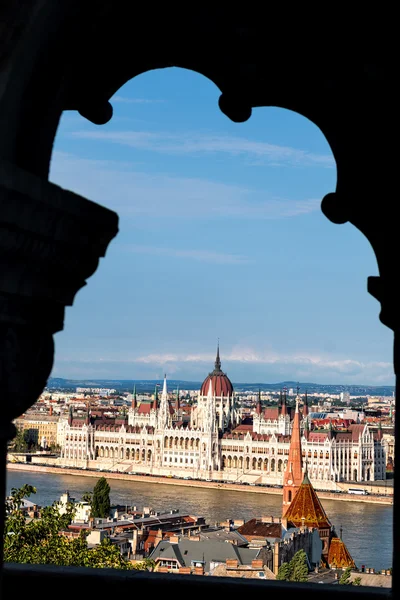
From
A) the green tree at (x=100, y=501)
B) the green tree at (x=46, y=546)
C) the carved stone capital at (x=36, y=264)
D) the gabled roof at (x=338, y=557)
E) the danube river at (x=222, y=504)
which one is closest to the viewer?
the carved stone capital at (x=36, y=264)

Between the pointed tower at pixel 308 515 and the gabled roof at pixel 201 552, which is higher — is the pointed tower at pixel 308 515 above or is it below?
above

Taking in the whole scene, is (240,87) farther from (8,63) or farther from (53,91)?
(8,63)

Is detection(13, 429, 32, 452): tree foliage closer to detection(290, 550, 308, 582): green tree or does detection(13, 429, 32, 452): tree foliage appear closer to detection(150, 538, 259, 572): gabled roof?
detection(150, 538, 259, 572): gabled roof

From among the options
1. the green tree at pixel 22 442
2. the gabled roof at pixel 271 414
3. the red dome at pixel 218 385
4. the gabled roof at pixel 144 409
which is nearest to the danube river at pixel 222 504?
the green tree at pixel 22 442

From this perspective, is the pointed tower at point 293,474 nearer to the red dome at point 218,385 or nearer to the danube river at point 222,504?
the danube river at point 222,504

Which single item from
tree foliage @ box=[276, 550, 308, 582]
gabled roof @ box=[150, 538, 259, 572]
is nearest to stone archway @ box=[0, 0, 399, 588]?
tree foliage @ box=[276, 550, 308, 582]

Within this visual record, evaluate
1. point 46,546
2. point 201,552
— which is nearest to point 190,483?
point 201,552
